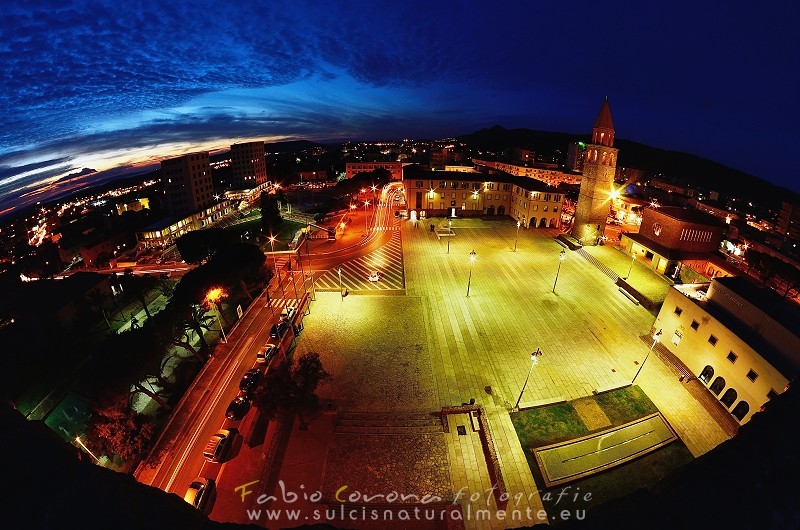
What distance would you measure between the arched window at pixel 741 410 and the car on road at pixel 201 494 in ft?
93.5

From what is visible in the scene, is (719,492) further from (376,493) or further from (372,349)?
(372,349)

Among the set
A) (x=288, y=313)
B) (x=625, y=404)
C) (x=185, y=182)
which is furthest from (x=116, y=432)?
(x=185, y=182)

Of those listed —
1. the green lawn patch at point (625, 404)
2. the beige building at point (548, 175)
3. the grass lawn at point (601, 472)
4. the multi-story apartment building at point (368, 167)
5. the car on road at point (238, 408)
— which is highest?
the beige building at point (548, 175)

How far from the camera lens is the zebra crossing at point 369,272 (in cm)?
3634

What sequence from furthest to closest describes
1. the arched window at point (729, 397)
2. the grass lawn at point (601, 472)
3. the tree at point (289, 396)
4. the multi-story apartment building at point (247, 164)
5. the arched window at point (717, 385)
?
1. the multi-story apartment building at point (247, 164)
2. the arched window at point (717, 385)
3. the arched window at point (729, 397)
4. the tree at point (289, 396)
5. the grass lawn at point (601, 472)

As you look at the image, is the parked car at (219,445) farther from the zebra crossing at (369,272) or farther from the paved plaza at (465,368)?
the zebra crossing at (369,272)

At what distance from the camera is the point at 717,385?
826 inches

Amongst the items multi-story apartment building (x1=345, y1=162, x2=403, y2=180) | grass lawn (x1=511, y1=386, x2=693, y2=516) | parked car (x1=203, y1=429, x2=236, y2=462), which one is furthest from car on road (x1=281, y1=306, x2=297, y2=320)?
multi-story apartment building (x1=345, y1=162, x2=403, y2=180)

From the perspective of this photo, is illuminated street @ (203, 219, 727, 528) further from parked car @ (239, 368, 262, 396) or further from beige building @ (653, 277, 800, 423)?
parked car @ (239, 368, 262, 396)

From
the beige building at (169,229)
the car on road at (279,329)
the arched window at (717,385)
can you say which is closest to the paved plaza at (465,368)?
the arched window at (717,385)

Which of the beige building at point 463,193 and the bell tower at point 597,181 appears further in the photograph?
the beige building at point 463,193

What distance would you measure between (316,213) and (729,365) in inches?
2599

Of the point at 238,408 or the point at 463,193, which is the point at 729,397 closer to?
the point at 238,408

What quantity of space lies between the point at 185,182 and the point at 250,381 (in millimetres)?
78561
